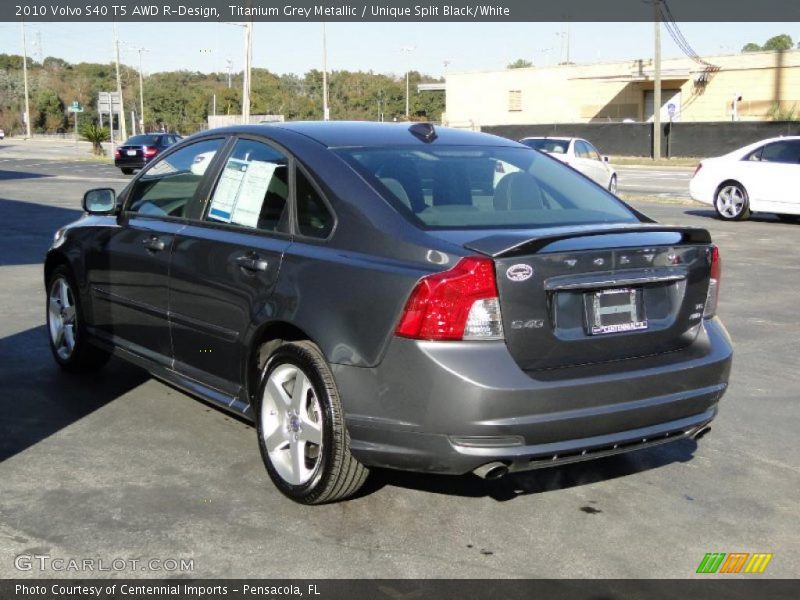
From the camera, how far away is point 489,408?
378 centimetres

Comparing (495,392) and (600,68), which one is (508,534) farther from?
(600,68)

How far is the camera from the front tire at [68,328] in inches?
255

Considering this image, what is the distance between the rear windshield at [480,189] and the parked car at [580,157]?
18064mm

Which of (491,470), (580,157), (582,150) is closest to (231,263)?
(491,470)

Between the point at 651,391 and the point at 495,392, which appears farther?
the point at 651,391

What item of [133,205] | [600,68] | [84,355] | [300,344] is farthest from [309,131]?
[600,68]

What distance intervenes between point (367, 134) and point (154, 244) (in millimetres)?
1358

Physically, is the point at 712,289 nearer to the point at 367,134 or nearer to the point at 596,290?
the point at 596,290

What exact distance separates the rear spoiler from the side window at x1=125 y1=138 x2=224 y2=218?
80.3 inches

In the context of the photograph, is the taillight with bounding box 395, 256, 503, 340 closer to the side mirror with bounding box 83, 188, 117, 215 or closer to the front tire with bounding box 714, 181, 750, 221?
the side mirror with bounding box 83, 188, 117, 215

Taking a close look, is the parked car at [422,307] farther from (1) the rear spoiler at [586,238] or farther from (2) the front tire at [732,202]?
(2) the front tire at [732,202]

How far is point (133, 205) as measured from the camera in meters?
6.06

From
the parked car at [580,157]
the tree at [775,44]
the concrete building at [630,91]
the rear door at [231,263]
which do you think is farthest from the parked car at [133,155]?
the tree at [775,44]

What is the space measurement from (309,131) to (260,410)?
140 cm
